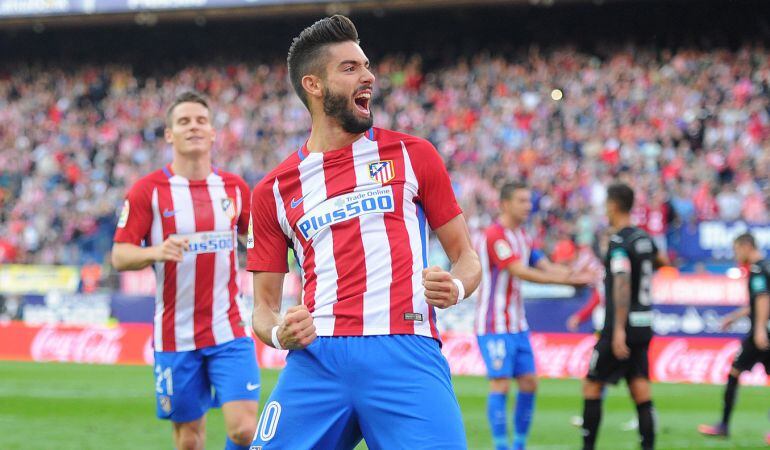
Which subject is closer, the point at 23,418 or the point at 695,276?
the point at 23,418

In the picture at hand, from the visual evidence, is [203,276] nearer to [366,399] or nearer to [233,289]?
→ [233,289]

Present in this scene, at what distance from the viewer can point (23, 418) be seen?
1285 centimetres

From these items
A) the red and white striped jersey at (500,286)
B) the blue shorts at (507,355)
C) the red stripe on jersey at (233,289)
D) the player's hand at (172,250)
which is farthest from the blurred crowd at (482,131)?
the player's hand at (172,250)

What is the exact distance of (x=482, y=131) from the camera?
27.3 metres

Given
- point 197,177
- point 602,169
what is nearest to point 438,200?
point 197,177

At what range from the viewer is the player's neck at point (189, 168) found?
24.7 ft

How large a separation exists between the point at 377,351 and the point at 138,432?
8.19 metres

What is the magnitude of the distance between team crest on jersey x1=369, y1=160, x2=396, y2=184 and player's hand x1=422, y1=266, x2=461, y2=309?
1.59ft

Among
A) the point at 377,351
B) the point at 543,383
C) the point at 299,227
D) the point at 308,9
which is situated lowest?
the point at 543,383

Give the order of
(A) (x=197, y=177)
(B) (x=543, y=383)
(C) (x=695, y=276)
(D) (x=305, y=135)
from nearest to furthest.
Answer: (A) (x=197, y=177) < (B) (x=543, y=383) < (C) (x=695, y=276) < (D) (x=305, y=135)

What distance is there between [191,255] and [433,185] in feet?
10.9

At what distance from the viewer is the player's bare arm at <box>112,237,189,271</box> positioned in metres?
6.84

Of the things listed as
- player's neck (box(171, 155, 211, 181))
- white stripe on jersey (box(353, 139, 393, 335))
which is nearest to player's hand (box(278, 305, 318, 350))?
white stripe on jersey (box(353, 139, 393, 335))

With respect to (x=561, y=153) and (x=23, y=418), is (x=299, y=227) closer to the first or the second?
(x=23, y=418)
